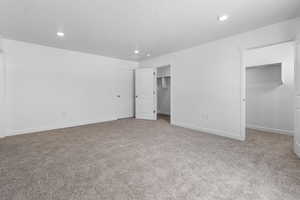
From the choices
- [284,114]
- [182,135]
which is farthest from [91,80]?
[284,114]

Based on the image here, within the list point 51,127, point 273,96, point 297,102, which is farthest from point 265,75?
point 51,127

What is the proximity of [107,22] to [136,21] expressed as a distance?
543 mm

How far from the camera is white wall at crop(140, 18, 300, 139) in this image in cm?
269

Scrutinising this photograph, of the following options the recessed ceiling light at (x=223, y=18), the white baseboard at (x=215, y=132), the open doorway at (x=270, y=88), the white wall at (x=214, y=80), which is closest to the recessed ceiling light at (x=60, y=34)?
the white wall at (x=214, y=80)

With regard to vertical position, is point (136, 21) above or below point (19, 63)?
above

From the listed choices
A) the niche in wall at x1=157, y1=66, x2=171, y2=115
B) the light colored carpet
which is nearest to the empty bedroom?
the light colored carpet

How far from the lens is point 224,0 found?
5.98 feet

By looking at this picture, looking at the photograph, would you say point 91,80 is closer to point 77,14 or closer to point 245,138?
point 77,14

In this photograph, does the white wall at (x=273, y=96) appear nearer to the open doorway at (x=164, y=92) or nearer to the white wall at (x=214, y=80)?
the white wall at (x=214, y=80)

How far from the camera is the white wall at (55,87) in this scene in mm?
3291

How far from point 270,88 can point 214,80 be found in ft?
5.34

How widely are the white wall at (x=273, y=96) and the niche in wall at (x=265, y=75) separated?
3cm

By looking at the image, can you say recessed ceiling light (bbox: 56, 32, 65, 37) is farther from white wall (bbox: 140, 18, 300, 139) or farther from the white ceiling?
white wall (bbox: 140, 18, 300, 139)

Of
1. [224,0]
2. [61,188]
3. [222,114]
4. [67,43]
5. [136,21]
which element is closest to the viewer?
[61,188]
